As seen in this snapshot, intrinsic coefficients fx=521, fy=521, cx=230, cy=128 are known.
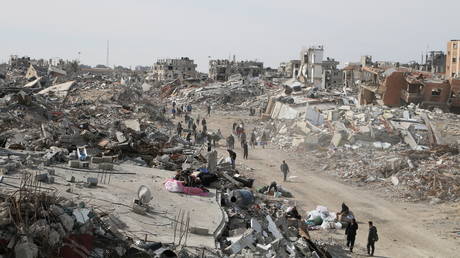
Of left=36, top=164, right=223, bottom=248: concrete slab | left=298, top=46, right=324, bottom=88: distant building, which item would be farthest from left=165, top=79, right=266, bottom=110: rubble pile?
left=36, top=164, right=223, bottom=248: concrete slab

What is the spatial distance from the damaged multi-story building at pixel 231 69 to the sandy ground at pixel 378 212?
2349 inches

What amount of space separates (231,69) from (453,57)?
118ft

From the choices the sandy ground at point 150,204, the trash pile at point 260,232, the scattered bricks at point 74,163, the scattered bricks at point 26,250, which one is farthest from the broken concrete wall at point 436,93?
the scattered bricks at point 26,250

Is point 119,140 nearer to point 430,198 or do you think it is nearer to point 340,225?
point 340,225

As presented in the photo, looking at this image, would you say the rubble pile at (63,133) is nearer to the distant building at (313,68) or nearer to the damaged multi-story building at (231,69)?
the distant building at (313,68)

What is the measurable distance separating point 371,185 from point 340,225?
200 inches

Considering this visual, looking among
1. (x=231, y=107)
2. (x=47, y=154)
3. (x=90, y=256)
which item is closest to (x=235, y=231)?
(x=90, y=256)

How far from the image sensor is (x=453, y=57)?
53219 millimetres

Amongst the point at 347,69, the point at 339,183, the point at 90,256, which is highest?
the point at 347,69

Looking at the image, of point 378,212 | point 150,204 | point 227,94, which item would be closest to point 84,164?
point 150,204

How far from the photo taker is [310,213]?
13.1 metres

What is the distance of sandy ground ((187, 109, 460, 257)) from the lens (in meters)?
11.5

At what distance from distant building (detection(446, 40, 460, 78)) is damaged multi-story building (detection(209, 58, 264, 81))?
30.9m

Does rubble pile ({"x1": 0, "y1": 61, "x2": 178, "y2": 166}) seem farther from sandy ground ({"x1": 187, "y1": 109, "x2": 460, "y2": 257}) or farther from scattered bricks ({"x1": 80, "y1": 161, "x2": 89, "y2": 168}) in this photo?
sandy ground ({"x1": 187, "y1": 109, "x2": 460, "y2": 257})
